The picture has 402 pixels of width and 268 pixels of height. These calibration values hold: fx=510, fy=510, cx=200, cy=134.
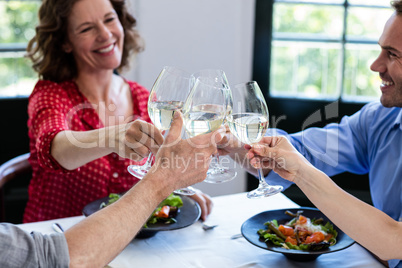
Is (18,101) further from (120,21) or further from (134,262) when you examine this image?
(134,262)

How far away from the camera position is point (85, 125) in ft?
7.32

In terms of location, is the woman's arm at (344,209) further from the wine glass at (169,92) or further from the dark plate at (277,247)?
the wine glass at (169,92)

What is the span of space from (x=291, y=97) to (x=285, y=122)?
0.58 feet

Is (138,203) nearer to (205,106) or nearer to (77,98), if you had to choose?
(205,106)

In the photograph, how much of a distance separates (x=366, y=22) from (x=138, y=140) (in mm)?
2231

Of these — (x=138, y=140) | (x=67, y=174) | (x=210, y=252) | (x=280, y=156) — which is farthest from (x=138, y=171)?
(x=67, y=174)

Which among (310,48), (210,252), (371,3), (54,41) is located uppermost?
(371,3)

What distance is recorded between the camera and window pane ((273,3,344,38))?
3.36 m

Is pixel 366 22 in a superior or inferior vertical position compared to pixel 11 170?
superior

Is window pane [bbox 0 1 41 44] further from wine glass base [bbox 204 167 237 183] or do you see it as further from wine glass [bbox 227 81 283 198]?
wine glass [bbox 227 81 283 198]

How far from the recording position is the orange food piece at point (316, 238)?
1.54 metres

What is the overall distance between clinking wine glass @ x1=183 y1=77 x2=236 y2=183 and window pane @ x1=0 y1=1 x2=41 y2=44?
7.38ft

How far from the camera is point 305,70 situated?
11.9 feet

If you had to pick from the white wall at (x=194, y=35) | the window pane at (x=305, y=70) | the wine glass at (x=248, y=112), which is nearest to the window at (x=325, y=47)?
the window pane at (x=305, y=70)
